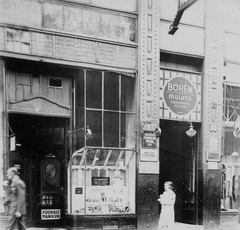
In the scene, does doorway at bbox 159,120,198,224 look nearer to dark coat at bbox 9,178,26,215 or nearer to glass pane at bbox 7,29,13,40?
glass pane at bbox 7,29,13,40

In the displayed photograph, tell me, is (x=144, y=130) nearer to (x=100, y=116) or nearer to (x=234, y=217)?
(x=100, y=116)

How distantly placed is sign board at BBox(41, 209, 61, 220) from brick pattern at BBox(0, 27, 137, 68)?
15.7ft

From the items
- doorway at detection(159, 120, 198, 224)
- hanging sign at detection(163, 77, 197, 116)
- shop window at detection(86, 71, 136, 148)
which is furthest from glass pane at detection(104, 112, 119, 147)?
doorway at detection(159, 120, 198, 224)

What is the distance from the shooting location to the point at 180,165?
54.4 ft

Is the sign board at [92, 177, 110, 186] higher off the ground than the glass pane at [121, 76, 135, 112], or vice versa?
the glass pane at [121, 76, 135, 112]

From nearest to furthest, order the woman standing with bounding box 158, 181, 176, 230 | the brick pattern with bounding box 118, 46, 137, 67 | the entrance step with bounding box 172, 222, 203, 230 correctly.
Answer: the woman standing with bounding box 158, 181, 176, 230
the brick pattern with bounding box 118, 46, 137, 67
the entrance step with bounding box 172, 222, 203, 230

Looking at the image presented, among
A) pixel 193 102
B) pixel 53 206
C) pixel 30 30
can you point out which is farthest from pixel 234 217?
pixel 30 30

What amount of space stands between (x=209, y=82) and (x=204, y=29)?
6.51 ft

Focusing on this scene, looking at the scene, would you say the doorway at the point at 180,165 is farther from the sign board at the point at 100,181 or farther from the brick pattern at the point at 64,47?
the brick pattern at the point at 64,47

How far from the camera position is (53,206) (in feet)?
44.4

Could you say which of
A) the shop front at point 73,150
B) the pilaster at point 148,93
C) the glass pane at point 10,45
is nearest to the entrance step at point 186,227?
the pilaster at point 148,93

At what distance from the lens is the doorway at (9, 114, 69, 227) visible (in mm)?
13242

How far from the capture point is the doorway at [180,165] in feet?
52.4

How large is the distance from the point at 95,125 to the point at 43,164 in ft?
6.80
